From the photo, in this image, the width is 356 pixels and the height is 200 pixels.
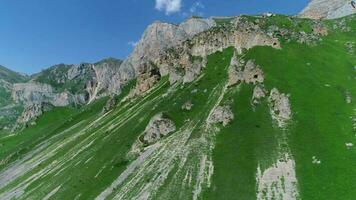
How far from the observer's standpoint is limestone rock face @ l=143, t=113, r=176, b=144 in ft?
460

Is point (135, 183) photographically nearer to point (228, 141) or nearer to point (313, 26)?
point (228, 141)

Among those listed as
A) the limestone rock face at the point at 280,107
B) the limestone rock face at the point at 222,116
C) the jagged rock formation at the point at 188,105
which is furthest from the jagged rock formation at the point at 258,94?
the jagged rock formation at the point at 188,105

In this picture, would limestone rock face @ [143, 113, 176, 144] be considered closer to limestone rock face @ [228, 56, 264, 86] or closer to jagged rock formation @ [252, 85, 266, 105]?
jagged rock formation @ [252, 85, 266, 105]

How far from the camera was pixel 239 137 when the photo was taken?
121750mm

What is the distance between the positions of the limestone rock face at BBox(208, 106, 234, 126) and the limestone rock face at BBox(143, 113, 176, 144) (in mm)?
13557

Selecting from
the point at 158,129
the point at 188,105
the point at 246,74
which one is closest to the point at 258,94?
the point at 246,74

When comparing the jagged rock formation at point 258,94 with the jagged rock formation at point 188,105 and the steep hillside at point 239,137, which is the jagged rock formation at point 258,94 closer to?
the steep hillside at point 239,137

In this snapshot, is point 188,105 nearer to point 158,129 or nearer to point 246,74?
point 158,129

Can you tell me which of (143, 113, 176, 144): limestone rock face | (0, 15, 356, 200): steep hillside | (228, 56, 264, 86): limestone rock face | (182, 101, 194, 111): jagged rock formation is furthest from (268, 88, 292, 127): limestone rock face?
(143, 113, 176, 144): limestone rock face

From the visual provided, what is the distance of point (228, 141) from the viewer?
12188 cm

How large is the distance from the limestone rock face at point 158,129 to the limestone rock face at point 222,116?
534 inches

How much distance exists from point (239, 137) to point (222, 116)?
1283cm

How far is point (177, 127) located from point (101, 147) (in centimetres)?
3227

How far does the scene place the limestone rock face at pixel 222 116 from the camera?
131875 millimetres
